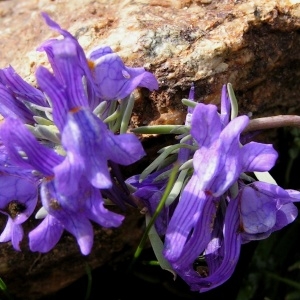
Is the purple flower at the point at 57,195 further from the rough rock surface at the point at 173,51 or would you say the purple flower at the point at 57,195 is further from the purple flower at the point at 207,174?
the rough rock surface at the point at 173,51

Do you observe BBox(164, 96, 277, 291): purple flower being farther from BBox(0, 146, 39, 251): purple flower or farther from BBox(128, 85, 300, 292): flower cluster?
BBox(0, 146, 39, 251): purple flower

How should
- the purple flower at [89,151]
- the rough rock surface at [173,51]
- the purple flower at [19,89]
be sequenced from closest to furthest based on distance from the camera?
1. the purple flower at [89,151]
2. the purple flower at [19,89]
3. the rough rock surface at [173,51]

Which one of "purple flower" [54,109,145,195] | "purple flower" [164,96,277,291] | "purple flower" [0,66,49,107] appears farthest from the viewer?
"purple flower" [0,66,49,107]

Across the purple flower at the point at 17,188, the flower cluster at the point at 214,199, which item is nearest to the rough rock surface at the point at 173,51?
the flower cluster at the point at 214,199

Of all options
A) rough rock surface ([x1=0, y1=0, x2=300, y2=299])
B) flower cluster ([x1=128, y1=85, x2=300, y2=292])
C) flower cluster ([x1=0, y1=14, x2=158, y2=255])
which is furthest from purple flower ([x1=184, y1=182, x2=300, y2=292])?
rough rock surface ([x1=0, y1=0, x2=300, y2=299])

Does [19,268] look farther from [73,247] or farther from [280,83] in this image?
[280,83]

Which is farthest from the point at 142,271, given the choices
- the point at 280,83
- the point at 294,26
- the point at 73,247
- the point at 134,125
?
the point at 294,26

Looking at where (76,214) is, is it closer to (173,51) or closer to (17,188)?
(17,188)

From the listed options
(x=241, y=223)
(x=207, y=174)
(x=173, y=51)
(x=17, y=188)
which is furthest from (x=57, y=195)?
(x=173, y=51)

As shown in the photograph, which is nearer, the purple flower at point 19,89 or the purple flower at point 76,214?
the purple flower at point 76,214
